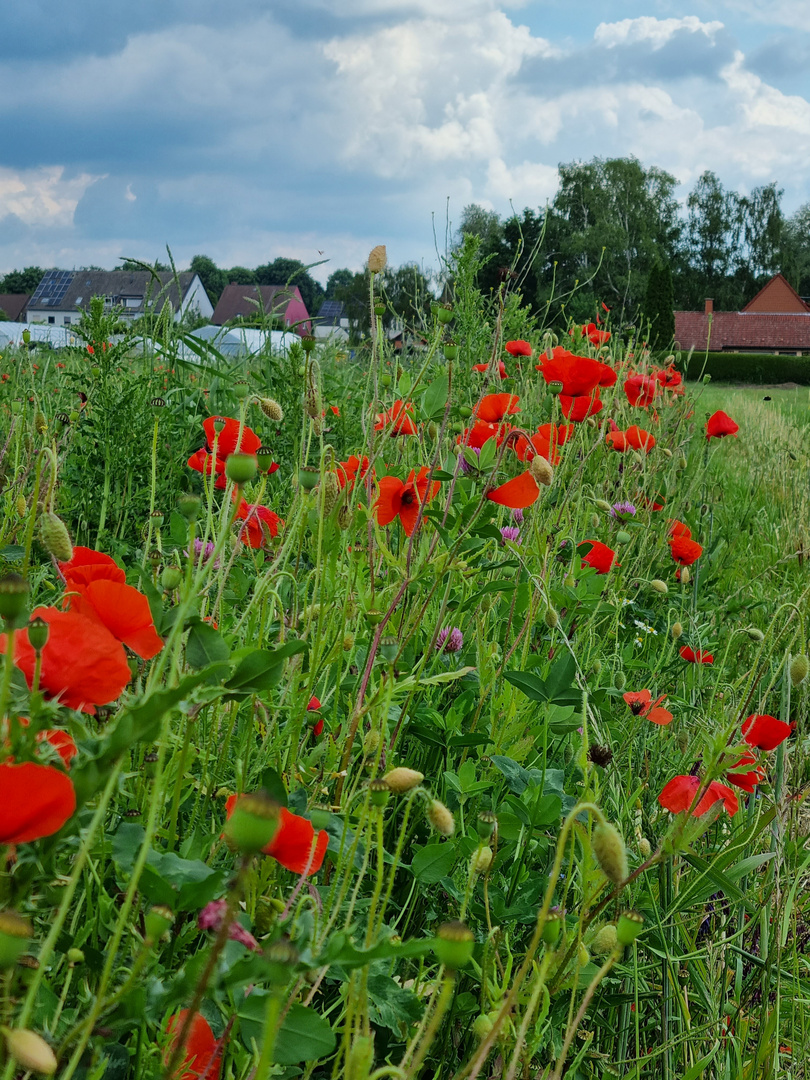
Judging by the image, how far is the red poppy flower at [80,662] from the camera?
0.62 m

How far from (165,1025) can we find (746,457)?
23.0 feet

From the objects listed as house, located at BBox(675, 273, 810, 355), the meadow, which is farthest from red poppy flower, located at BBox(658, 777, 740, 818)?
house, located at BBox(675, 273, 810, 355)

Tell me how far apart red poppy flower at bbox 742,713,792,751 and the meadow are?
2cm

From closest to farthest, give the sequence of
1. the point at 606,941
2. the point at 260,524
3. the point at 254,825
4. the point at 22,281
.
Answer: the point at 254,825 < the point at 606,941 < the point at 260,524 < the point at 22,281

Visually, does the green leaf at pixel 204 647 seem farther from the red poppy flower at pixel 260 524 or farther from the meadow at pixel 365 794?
the red poppy flower at pixel 260 524

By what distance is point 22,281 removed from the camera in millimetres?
75062

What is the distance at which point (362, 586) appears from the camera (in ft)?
5.12

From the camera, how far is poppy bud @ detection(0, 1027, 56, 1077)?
16.8 inches

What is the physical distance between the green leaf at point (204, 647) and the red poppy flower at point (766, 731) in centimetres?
83

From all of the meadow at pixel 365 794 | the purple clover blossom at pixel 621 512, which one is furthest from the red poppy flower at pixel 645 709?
the purple clover blossom at pixel 621 512

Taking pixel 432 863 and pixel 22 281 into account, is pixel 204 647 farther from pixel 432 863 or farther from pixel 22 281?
pixel 22 281

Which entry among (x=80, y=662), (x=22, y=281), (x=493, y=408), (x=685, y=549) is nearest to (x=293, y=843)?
(x=80, y=662)

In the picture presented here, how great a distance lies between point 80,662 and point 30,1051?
0.85 feet

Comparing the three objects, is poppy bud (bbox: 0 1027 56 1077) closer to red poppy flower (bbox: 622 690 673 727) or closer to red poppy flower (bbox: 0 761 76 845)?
red poppy flower (bbox: 0 761 76 845)
